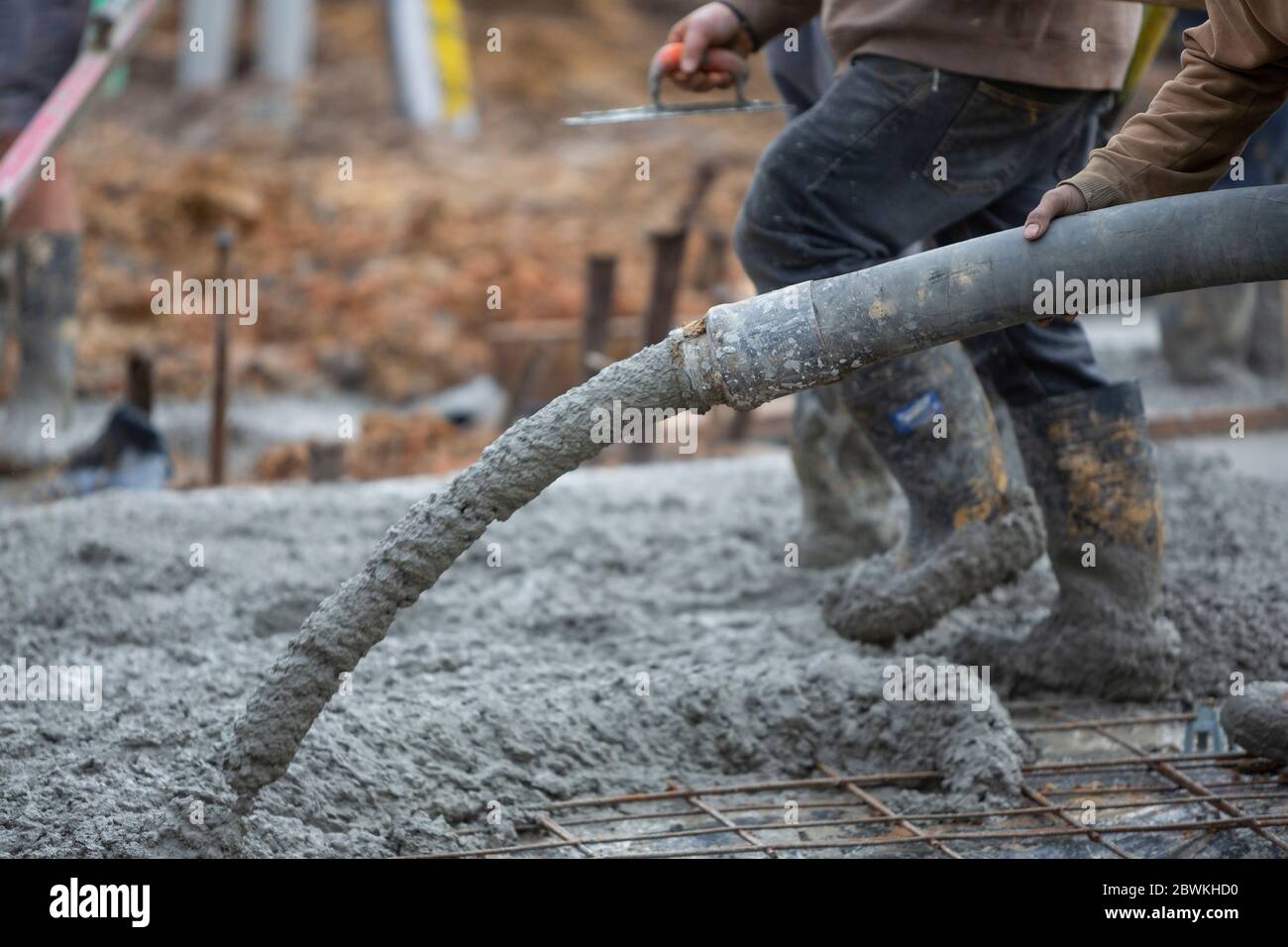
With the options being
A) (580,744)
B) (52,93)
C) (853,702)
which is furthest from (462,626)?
(52,93)

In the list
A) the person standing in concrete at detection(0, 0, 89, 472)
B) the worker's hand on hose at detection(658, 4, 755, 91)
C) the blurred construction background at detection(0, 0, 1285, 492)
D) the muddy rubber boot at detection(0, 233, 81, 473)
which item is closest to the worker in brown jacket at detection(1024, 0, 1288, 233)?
Answer: the worker's hand on hose at detection(658, 4, 755, 91)

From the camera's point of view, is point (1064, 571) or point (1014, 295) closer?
point (1014, 295)

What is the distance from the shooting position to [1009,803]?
6.37 ft

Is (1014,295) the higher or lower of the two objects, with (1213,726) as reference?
higher

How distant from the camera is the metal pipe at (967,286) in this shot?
1.62 metres

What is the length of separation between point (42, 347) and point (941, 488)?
3.32 m

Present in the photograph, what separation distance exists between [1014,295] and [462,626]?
1.28 m

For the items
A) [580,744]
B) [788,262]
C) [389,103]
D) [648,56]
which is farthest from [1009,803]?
[648,56]

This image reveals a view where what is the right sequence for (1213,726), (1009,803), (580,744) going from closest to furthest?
(1009,803) < (580,744) < (1213,726)

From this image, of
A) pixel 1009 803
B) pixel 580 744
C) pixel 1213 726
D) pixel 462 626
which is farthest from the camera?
pixel 462 626

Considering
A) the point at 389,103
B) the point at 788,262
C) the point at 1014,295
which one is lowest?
the point at 1014,295

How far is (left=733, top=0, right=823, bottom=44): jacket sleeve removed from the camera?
7.93 ft

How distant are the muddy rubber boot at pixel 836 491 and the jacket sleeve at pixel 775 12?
2.49ft
